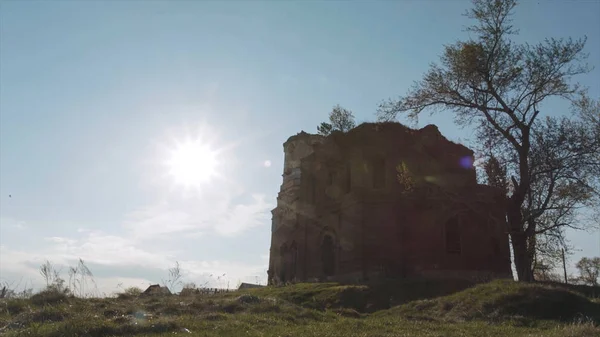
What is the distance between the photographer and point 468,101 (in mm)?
22266

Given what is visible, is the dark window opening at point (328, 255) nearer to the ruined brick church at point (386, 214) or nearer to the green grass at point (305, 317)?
the ruined brick church at point (386, 214)

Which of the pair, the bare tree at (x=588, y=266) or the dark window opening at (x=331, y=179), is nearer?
the dark window opening at (x=331, y=179)

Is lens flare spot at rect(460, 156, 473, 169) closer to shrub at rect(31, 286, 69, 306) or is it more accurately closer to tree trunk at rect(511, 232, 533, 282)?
tree trunk at rect(511, 232, 533, 282)

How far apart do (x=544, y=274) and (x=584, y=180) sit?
1756 centimetres

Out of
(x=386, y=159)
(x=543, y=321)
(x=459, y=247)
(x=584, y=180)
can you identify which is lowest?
(x=543, y=321)

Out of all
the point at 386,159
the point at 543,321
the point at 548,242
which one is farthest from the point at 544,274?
the point at 543,321

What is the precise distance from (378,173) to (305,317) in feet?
69.1

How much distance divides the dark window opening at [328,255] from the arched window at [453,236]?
23.9ft

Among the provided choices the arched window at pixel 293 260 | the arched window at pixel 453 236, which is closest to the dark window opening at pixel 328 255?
the arched window at pixel 293 260

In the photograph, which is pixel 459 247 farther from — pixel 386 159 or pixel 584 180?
pixel 584 180

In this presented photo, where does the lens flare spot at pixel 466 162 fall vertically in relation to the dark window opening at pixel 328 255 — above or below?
above

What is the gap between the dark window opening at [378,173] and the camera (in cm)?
3244

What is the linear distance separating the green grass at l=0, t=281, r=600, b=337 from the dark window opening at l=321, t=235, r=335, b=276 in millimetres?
15823

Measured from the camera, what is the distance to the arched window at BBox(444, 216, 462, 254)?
29450mm
